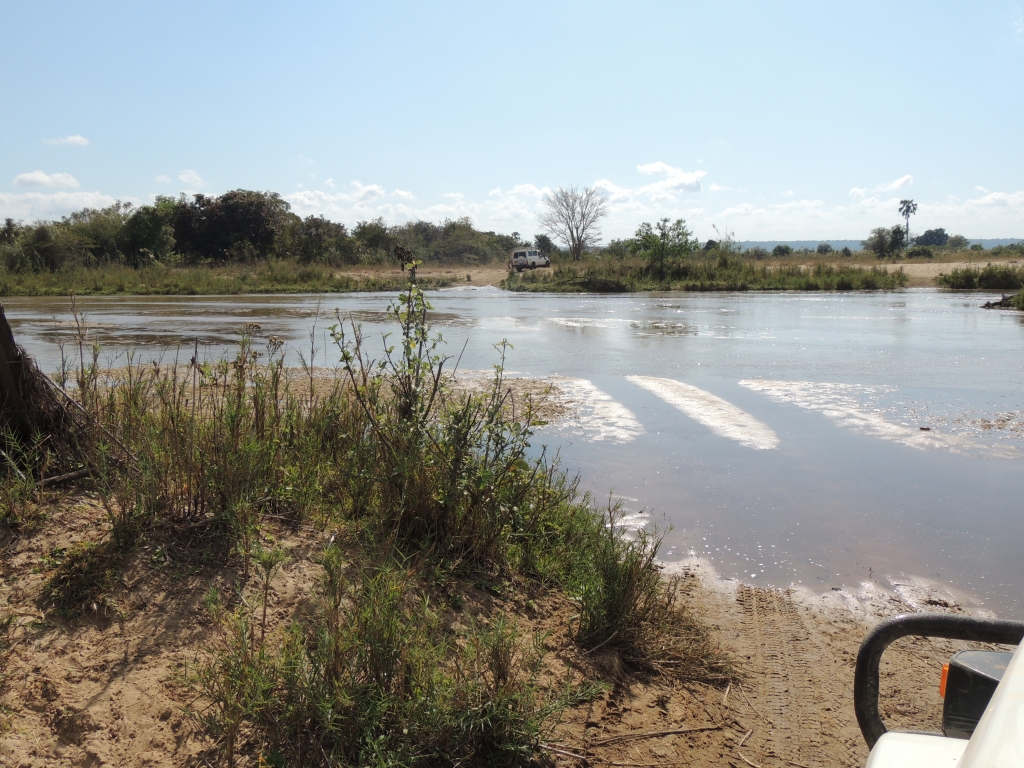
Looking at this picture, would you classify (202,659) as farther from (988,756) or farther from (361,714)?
(988,756)

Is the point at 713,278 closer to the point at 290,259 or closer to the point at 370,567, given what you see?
the point at 290,259

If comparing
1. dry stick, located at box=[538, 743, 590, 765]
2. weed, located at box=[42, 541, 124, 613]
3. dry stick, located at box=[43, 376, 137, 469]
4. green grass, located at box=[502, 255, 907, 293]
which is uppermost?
green grass, located at box=[502, 255, 907, 293]

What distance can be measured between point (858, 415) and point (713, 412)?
169cm

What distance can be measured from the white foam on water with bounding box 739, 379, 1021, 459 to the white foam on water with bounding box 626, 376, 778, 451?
91 cm

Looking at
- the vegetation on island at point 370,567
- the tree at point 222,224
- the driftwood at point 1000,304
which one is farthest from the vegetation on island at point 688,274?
the vegetation on island at point 370,567

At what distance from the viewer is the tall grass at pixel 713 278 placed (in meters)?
37.2

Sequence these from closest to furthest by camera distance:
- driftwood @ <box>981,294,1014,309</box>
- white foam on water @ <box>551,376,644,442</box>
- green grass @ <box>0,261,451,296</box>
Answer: white foam on water @ <box>551,376,644,442</box> < driftwood @ <box>981,294,1014,309</box> < green grass @ <box>0,261,451,296</box>

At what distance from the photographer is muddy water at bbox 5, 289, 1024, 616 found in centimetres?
518

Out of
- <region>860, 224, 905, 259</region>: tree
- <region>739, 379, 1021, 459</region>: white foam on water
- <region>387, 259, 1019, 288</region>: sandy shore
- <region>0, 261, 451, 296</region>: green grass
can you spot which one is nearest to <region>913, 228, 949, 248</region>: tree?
<region>860, 224, 905, 259</region>: tree

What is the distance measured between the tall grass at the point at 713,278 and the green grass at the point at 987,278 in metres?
2.28

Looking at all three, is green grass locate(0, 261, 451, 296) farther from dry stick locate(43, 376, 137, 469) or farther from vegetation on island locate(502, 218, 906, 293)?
dry stick locate(43, 376, 137, 469)

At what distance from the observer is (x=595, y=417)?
8.89 m

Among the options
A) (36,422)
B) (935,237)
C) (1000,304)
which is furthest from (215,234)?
(935,237)

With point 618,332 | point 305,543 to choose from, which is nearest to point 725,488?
point 305,543
